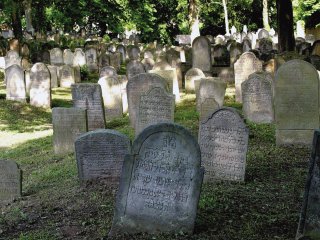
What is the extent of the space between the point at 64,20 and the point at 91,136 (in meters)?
34.1

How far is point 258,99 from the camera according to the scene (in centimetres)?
1234

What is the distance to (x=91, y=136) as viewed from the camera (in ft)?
25.9

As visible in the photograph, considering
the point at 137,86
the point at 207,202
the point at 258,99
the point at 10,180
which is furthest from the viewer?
the point at 137,86

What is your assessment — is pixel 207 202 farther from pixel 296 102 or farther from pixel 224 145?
pixel 296 102

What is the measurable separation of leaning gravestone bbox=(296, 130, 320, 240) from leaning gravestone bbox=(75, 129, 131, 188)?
3063 mm

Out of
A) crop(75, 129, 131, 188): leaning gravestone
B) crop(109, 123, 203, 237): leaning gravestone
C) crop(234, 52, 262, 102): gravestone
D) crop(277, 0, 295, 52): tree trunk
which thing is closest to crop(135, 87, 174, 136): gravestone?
crop(75, 129, 131, 188): leaning gravestone

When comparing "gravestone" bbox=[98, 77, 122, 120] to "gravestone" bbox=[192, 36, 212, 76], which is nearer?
"gravestone" bbox=[98, 77, 122, 120]

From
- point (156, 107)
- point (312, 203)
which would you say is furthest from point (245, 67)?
point (312, 203)

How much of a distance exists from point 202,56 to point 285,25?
325 centimetres

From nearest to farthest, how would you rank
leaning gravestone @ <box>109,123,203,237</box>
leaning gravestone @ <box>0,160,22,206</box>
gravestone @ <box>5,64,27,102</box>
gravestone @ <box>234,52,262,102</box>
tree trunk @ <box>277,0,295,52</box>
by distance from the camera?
leaning gravestone @ <box>109,123,203,237</box> < leaning gravestone @ <box>0,160,22,206</box> < gravestone @ <box>234,52,262,102</box> < gravestone @ <box>5,64,27,102</box> < tree trunk @ <box>277,0,295,52</box>

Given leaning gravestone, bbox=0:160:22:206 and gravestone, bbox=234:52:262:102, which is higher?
gravestone, bbox=234:52:262:102

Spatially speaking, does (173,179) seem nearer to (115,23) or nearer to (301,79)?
(301,79)

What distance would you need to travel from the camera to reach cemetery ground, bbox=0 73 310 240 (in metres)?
6.11

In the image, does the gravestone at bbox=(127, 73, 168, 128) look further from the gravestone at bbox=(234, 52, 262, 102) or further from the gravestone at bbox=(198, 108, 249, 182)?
the gravestone at bbox=(198, 108, 249, 182)
